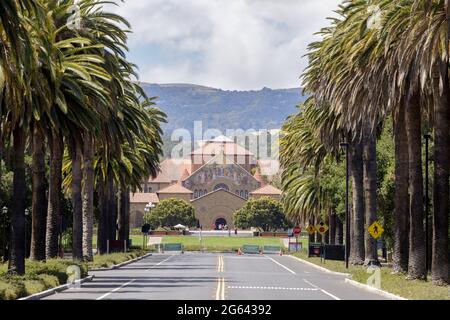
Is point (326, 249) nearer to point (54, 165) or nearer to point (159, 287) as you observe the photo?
point (54, 165)

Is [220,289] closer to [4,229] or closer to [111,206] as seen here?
[4,229]

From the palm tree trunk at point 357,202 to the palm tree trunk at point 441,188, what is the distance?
2294cm

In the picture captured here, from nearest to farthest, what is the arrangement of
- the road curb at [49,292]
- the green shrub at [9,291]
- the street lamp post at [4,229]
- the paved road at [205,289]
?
1. the green shrub at [9,291]
2. the road curb at [49,292]
3. the paved road at [205,289]
4. the street lamp post at [4,229]

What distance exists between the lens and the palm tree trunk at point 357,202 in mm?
61250

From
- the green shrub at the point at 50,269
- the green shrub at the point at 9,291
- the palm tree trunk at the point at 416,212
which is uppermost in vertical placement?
the palm tree trunk at the point at 416,212

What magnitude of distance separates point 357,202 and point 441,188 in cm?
2383

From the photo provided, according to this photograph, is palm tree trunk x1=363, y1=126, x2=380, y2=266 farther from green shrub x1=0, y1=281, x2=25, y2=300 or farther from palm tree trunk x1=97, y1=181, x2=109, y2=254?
green shrub x1=0, y1=281, x2=25, y2=300

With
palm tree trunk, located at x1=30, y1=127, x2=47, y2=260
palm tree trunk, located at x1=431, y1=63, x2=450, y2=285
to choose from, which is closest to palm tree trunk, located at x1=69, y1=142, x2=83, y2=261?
palm tree trunk, located at x1=30, y1=127, x2=47, y2=260

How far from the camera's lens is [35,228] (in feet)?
149

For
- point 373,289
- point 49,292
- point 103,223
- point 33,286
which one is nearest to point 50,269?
point 49,292

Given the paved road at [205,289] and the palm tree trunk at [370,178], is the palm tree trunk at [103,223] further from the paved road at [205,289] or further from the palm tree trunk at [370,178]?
the paved road at [205,289]

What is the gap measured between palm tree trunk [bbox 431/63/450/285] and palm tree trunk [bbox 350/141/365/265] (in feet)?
75.3

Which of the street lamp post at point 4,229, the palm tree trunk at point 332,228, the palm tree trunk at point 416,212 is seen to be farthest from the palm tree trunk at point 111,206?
the palm tree trunk at point 416,212
